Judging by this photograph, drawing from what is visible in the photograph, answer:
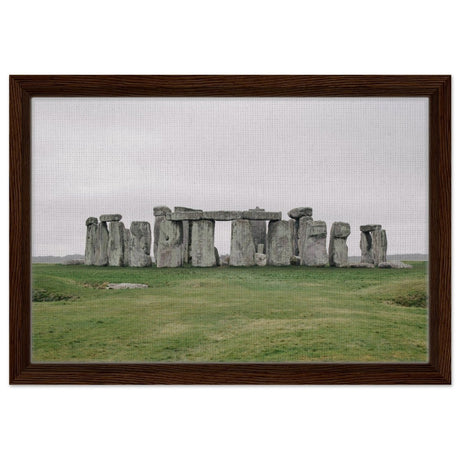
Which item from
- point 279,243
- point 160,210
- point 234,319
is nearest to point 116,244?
point 160,210

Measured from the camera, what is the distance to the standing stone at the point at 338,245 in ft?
15.1

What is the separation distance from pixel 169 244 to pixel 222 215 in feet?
2.63

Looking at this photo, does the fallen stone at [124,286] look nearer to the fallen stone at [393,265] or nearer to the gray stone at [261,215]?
the gray stone at [261,215]

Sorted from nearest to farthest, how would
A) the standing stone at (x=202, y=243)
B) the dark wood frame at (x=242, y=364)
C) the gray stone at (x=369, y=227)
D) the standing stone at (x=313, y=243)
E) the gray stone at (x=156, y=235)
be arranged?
the dark wood frame at (x=242, y=364), the gray stone at (x=369, y=227), the standing stone at (x=313, y=243), the standing stone at (x=202, y=243), the gray stone at (x=156, y=235)

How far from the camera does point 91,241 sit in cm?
467

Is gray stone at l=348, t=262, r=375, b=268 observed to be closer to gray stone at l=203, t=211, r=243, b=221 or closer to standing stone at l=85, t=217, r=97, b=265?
gray stone at l=203, t=211, r=243, b=221

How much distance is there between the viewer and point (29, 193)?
438 centimetres

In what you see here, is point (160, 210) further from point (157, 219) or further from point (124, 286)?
point (124, 286)

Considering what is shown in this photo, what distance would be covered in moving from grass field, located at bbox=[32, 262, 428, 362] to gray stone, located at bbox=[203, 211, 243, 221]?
0.59 meters

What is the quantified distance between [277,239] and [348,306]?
1.19 m

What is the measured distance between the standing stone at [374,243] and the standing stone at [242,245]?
1.12 meters

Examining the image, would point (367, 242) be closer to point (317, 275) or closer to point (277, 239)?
point (317, 275)

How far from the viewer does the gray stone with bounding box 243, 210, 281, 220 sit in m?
4.79

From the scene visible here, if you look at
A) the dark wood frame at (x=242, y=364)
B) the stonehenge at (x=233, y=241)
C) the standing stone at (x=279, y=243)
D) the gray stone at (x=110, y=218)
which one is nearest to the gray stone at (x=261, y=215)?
the stonehenge at (x=233, y=241)
